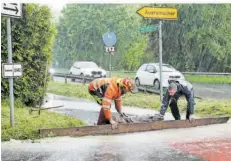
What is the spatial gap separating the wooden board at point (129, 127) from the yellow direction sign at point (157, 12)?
249 cm

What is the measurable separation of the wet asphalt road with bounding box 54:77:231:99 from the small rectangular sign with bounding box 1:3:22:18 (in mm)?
4976

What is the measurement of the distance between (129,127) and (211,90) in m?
5.93

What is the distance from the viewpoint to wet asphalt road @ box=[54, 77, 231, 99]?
13078mm

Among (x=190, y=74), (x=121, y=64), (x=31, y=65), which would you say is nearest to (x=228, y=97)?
(x=190, y=74)

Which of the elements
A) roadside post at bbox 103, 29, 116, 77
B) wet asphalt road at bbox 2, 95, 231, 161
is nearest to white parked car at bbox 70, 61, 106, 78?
roadside post at bbox 103, 29, 116, 77

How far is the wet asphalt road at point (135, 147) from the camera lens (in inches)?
250

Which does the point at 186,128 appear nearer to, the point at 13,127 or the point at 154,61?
the point at 13,127

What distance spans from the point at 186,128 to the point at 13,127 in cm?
350

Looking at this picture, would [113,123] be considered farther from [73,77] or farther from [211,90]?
[211,90]

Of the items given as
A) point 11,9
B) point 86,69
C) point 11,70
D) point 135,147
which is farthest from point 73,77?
point 135,147

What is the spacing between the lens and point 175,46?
49.4ft

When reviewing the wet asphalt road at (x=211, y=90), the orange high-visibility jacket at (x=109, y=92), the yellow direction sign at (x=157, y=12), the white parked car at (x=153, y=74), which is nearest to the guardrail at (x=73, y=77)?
the wet asphalt road at (x=211, y=90)

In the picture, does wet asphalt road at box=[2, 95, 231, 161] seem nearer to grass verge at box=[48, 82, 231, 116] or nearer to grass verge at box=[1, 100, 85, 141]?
grass verge at box=[1, 100, 85, 141]

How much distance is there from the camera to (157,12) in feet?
32.2
